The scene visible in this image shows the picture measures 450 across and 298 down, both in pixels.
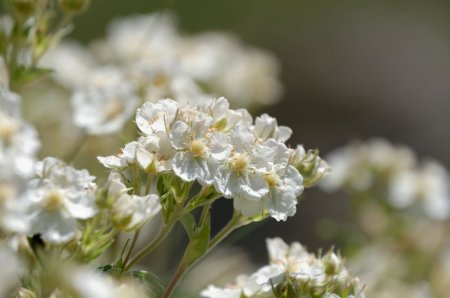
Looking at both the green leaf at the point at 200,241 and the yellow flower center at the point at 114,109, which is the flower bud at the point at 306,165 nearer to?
the green leaf at the point at 200,241

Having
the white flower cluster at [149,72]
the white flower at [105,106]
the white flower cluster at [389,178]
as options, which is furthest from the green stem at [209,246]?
the white flower cluster at [389,178]

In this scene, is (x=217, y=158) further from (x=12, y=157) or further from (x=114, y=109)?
(x=114, y=109)

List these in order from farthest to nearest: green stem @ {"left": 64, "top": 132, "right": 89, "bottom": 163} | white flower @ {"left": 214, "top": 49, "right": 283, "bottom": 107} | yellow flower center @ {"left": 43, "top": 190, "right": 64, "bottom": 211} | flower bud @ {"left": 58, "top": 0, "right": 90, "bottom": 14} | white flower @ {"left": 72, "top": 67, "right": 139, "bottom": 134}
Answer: white flower @ {"left": 214, "top": 49, "right": 283, "bottom": 107}, white flower @ {"left": 72, "top": 67, "right": 139, "bottom": 134}, green stem @ {"left": 64, "top": 132, "right": 89, "bottom": 163}, flower bud @ {"left": 58, "top": 0, "right": 90, "bottom": 14}, yellow flower center @ {"left": 43, "top": 190, "right": 64, "bottom": 211}

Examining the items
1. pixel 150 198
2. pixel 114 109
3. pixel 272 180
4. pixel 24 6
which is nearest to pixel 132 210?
pixel 150 198

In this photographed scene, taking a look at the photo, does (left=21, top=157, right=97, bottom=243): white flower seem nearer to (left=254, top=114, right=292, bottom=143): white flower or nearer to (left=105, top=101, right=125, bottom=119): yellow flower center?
(left=254, top=114, right=292, bottom=143): white flower

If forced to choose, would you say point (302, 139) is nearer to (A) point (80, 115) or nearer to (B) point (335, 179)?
(B) point (335, 179)

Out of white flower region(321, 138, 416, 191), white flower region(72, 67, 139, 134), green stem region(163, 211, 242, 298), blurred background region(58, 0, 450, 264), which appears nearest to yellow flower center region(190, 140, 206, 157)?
green stem region(163, 211, 242, 298)
